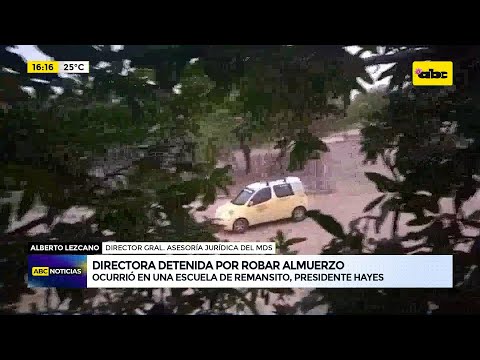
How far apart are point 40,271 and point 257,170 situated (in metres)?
1.00

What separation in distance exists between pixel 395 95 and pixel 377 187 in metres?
0.38

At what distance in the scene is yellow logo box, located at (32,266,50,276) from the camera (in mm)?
2191

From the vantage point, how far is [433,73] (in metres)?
2.15

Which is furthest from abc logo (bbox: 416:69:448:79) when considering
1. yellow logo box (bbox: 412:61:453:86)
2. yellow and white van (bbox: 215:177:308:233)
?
yellow and white van (bbox: 215:177:308:233)

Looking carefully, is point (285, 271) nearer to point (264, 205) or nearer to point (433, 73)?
point (264, 205)

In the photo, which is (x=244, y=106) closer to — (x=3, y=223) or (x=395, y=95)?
(x=395, y=95)

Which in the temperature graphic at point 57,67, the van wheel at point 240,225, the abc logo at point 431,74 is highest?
the temperature graphic at point 57,67

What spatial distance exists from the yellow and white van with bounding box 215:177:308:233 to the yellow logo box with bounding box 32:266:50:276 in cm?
74

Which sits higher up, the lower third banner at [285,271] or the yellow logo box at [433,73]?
the yellow logo box at [433,73]

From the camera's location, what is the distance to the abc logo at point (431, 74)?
84.5 inches

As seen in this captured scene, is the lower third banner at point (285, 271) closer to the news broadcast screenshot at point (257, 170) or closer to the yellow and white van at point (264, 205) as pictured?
the news broadcast screenshot at point (257, 170)

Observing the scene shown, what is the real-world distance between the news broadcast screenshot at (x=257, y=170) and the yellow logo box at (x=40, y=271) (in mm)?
42

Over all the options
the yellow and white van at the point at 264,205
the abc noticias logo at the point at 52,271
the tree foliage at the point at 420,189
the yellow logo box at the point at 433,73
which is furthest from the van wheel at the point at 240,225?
the yellow logo box at the point at 433,73

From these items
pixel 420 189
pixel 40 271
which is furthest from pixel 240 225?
pixel 40 271
